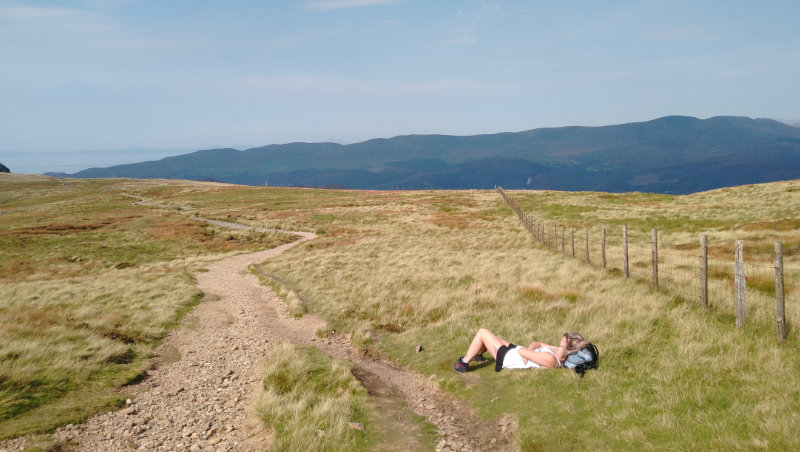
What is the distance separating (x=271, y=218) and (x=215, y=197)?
5147cm

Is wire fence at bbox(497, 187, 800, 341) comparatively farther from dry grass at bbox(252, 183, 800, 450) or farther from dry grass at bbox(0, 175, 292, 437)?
dry grass at bbox(0, 175, 292, 437)

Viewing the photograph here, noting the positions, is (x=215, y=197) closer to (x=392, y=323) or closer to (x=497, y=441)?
(x=392, y=323)

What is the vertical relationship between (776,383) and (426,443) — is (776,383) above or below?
above

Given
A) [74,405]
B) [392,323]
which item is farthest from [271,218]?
[74,405]

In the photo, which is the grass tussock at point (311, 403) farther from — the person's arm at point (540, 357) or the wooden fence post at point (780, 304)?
Answer: the wooden fence post at point (780, 304)

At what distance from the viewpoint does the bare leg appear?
9.56 metres

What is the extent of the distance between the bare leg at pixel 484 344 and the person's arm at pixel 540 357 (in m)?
0.62

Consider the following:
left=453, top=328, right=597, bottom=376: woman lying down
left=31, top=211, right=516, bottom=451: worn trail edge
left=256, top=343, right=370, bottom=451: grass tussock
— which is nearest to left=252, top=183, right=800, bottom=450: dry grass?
left=453, top=328, right=597, bottom=376: woman lying down

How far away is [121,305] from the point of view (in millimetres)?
18703

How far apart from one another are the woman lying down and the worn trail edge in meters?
1.15

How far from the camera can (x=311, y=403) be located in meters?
8.44

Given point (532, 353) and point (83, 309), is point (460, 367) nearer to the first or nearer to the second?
point (532, 353)

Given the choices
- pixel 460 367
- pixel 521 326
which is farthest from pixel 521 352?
pixel 521 326

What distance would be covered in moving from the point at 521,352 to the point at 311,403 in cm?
411
